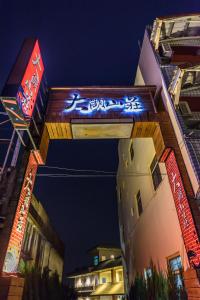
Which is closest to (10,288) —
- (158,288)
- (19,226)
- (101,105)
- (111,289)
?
(19,226)

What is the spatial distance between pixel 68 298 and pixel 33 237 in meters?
9.18

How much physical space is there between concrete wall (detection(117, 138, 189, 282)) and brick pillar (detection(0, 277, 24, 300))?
5.54m

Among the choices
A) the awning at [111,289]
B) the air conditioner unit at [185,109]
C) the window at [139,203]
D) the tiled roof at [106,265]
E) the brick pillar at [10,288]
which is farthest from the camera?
the tiled roof at [106,265]

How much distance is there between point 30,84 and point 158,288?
11.2 m

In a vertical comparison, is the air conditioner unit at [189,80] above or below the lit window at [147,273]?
above

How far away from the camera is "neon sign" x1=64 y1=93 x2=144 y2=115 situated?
404 inches

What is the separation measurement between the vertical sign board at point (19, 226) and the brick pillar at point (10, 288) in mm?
356

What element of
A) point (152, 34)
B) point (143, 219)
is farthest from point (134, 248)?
point (152, 34)

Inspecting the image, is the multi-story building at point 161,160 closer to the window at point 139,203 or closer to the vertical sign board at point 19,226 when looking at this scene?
the window at point 139,203

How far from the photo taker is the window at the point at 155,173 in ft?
37.3

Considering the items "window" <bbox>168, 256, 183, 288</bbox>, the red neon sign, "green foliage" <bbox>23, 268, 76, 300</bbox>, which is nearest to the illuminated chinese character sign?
the red neon sign

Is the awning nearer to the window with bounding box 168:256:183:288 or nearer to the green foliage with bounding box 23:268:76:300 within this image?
the green foliage with bounding box 23:268:76:300

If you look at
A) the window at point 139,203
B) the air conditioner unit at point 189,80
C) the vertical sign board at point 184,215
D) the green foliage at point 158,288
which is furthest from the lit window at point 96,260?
the air conditioner unit at point 189,80

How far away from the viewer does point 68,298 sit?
17.6 m
